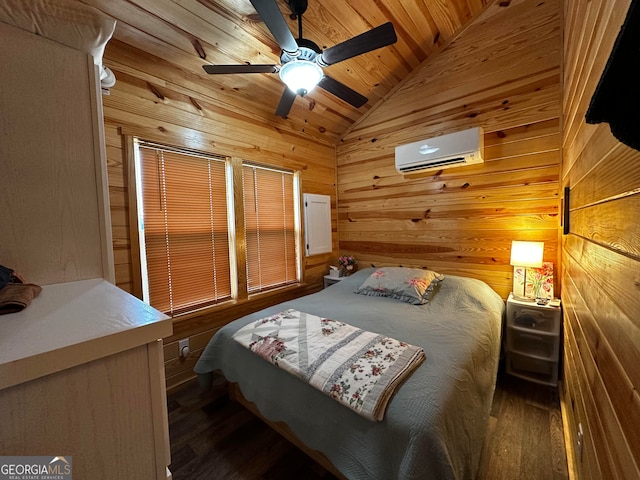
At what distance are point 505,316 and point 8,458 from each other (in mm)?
2855

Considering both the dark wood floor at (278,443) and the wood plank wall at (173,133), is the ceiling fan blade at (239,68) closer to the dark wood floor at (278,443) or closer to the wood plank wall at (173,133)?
the wood plank wall at (173,133)

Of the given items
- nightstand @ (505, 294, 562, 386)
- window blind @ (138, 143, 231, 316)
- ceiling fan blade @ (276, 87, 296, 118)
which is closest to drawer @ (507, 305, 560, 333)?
nightstand @ (505, 294, 562, 386)

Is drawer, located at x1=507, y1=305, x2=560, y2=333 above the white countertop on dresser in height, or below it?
below

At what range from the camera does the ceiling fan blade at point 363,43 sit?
1382 millimetres

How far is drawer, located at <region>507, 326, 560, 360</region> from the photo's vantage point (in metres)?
2.03

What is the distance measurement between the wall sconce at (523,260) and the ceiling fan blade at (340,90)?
1.77 m

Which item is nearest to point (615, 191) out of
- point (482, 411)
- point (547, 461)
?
point (482, 411)

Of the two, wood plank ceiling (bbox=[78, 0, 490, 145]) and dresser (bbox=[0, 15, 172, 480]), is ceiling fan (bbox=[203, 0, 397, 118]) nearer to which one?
wood plank ceiling (bbox=[78, 0, 490, 145])

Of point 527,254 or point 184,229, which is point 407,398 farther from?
point 184,229

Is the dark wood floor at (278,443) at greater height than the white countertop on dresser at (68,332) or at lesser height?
lesser

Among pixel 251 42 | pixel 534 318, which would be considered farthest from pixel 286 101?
pixel 534 318

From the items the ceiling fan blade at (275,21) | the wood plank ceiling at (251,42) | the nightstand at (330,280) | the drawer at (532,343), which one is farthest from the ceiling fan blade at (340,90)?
the drawer at (532,343)

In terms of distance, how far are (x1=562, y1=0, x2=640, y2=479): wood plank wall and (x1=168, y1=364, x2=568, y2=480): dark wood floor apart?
361mm

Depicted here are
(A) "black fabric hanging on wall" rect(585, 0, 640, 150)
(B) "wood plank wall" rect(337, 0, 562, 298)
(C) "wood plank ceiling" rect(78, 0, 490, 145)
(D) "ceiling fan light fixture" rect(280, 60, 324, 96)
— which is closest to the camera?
(A) "black fabric hanging on wall" rect(585, 0, 640, 150)
